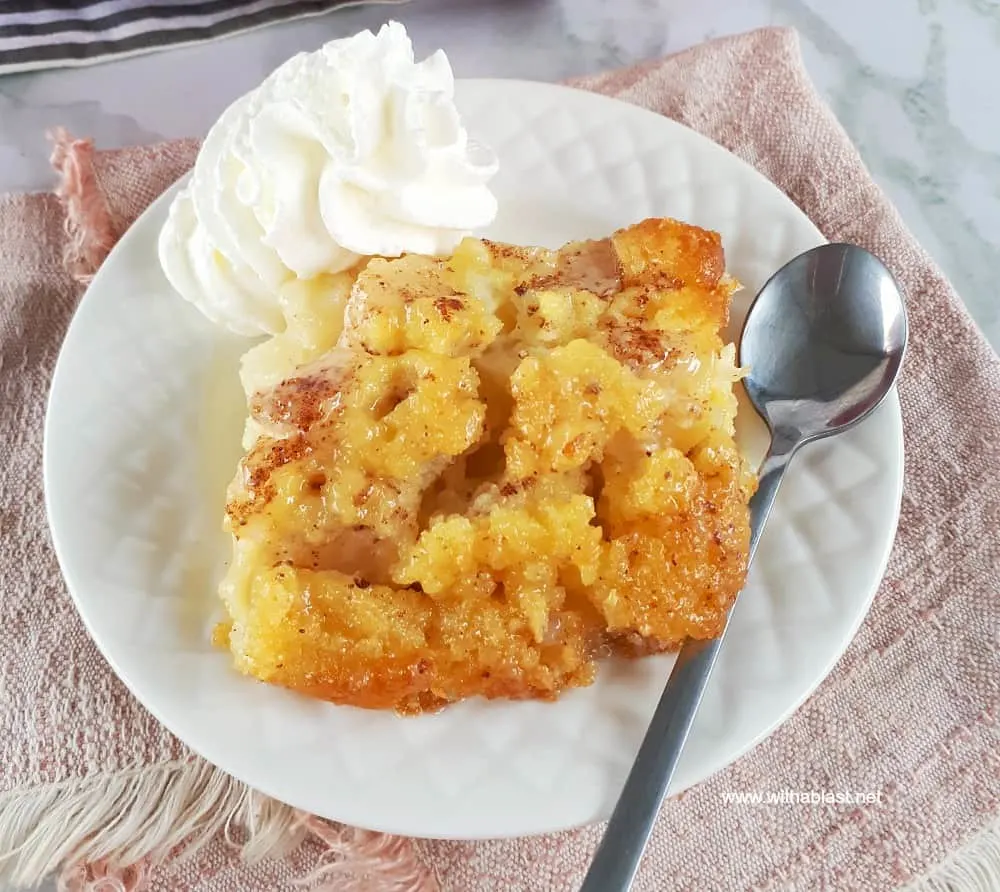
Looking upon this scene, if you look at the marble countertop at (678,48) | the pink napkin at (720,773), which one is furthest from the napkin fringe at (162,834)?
the marble countertop at (678,48)

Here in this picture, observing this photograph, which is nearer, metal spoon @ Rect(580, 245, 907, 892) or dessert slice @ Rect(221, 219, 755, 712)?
dessert slice @ Rect(221, 219, 755, 712)

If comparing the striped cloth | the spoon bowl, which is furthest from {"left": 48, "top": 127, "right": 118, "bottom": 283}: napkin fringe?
the spoon bowl

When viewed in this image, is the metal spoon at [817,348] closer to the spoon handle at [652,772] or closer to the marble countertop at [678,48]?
the spoon handle at [652,772]

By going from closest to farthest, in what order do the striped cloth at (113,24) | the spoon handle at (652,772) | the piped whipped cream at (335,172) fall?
the spoon handle at (652,772), the piped whipped cream at (335,172), the striped cloth at (113,24)

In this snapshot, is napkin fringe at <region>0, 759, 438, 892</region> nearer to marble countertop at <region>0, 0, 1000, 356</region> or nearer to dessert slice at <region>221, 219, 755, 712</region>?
dessert slice at <region>221, 219, 755, 712</region>

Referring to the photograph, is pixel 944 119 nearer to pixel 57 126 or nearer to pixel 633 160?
pixel 633 160

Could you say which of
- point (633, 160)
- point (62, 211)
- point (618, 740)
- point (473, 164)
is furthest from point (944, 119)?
point (62, 211)
